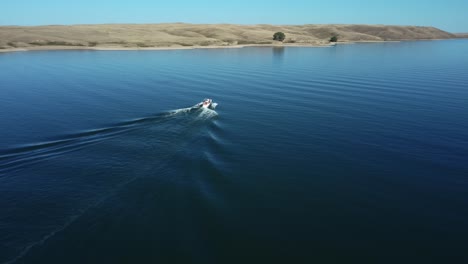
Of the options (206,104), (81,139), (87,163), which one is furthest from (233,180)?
(206,104)

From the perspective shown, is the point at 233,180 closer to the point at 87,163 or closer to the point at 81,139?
the point at 87,163

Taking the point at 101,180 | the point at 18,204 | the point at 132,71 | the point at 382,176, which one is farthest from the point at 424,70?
the point at 18,204

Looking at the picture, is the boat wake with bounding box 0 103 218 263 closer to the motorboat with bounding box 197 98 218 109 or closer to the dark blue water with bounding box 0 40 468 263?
the dark blue water with bounding box 0 40 468 263

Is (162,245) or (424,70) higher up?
(424,70)

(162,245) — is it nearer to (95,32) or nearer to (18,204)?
(18,204)

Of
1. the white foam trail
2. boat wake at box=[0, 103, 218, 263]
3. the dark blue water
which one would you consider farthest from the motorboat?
boat wake at box=[0, 103, 218, 263]

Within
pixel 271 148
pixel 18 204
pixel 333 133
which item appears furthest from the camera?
pixel 333 133

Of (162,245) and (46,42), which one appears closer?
(162,245)

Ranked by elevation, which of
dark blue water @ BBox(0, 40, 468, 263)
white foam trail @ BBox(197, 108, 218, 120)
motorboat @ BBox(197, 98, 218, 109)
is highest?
motorboat @ BBox(197, 98, 218, 109)

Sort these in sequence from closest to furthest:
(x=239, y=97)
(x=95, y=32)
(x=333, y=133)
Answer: (x=333, y=133) < (x=239, y=97) < (x=95, y=32)
